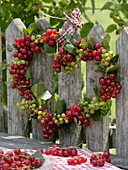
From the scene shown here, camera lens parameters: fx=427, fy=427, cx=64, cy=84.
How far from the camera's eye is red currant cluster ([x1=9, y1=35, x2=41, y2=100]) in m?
3.03

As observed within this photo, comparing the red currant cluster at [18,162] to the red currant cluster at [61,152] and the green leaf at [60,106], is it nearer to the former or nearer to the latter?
the red currant cluster at [61,152]

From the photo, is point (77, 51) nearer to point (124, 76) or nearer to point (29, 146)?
point (124, 76)

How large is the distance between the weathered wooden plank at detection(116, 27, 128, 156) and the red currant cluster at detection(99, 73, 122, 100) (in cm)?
5

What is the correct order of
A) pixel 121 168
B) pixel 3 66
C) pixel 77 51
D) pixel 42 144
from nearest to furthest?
1. pixel 121 168
2. pixel 77 51
3. pixel 42 144
4. pixel 3 66

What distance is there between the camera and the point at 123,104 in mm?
2793

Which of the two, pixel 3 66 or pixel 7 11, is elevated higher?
pixel 7 11

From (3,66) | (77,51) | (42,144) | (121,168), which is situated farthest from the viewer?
(3,66)

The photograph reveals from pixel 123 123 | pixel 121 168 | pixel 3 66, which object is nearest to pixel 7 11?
pixel 3 66

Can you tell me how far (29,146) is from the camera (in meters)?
2.94

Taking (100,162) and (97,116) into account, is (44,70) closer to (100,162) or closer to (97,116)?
(97,116)

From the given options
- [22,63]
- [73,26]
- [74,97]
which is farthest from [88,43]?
[22,63]

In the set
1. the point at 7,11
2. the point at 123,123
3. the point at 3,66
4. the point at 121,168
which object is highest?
the point at 7,11

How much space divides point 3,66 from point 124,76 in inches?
48.1

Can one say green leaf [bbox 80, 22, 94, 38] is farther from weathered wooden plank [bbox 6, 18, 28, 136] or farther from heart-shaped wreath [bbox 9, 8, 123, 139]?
weathered wooden plank [bbox 6, 18, 28, 136]
